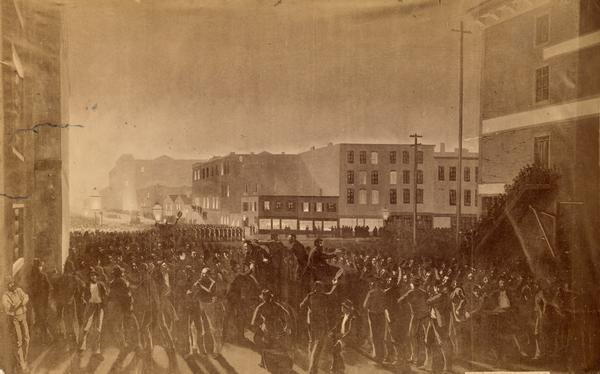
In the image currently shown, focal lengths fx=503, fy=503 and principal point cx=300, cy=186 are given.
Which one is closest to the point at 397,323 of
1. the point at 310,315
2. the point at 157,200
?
the point at 310,315

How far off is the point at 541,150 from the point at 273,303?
3.16 meters

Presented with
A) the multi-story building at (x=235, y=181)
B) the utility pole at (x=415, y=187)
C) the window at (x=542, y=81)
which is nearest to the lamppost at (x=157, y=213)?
the multi-story building at (x=235, y=181)

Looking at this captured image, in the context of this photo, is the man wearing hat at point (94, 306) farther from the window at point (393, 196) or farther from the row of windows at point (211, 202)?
the window at point (393, 196)

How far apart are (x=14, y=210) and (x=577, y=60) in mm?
5691

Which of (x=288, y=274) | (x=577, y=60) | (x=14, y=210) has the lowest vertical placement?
(x=288, y=274)

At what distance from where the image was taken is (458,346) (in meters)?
5.10

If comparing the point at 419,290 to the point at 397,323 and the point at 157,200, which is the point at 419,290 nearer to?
the point at 397,323

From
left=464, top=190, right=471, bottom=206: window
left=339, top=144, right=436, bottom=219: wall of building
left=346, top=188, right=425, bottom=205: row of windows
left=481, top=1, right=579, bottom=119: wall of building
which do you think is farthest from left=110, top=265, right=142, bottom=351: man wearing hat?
left=481, top=1, right=579, bottom=119: wall of building

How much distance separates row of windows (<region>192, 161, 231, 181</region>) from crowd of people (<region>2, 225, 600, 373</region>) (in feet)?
1.70

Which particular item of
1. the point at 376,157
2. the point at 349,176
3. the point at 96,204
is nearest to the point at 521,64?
the point at 376,157

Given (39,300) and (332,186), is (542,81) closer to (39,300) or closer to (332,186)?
(332,186)

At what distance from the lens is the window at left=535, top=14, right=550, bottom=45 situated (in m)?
5.09

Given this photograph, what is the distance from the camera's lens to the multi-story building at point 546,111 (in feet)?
16.7

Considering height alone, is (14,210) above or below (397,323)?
above
